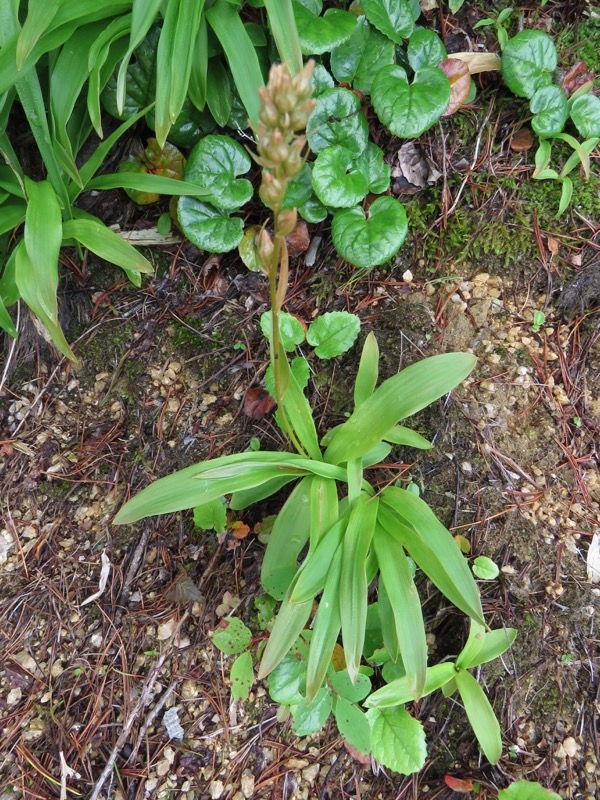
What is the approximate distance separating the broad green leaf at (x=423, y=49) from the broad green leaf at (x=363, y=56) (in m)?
0.07

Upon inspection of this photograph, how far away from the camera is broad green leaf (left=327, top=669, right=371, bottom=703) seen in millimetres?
1617

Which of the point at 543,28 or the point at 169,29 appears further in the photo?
the point at 543,28

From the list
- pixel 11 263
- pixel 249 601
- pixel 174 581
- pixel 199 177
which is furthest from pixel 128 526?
pixel 199 177

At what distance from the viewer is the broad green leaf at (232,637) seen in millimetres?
1766

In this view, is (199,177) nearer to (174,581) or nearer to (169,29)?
(169,29)

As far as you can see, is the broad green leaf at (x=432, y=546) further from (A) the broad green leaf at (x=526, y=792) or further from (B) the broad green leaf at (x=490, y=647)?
(A) the broad green leaf at (x=526, y=792)

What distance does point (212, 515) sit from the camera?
6.07 ft

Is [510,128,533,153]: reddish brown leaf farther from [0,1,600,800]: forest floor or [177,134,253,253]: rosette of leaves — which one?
[177,134,253,253]: rosette of leaves

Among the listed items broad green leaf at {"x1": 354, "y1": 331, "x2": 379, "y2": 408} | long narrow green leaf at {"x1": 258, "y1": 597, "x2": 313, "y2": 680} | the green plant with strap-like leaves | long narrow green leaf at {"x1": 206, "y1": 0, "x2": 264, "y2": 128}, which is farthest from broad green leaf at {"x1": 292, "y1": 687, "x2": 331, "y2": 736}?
long narrow green leaf at {"x1": 206, "y1": 0, "x2": 264, "y2": 128}

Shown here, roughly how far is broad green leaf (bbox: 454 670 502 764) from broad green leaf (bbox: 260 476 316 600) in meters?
0.65

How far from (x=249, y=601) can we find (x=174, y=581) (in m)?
0.27

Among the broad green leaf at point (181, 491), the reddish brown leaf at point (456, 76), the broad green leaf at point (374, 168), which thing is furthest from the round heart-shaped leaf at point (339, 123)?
the broad green leaf at point (181, 491)

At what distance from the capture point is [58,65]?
175cm

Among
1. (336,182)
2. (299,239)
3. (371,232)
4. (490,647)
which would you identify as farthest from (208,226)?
(490,647)
